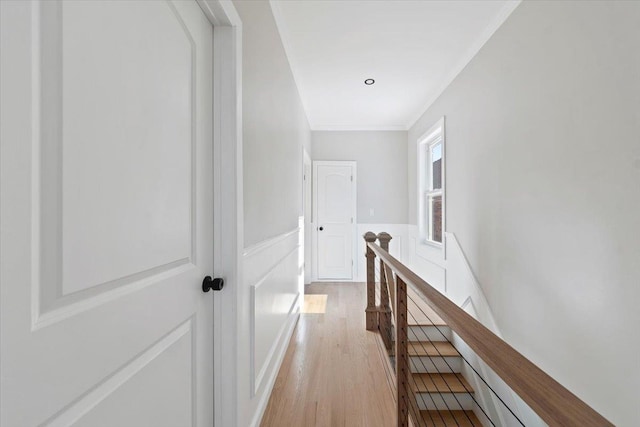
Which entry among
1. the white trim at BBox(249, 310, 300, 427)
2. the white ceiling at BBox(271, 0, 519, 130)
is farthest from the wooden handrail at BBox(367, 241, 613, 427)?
the white ceiling at BBox(271, 0, 519, 130)

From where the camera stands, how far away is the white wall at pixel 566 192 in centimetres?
127

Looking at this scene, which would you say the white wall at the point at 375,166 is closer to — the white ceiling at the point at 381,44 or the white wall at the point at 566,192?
the white ceiling at the point at 381,44

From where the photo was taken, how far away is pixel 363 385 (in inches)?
80.0

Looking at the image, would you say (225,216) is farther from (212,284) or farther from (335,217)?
(335,217)

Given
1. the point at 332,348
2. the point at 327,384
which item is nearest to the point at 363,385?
the point at 327,384

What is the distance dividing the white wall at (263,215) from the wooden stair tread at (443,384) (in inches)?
45.0

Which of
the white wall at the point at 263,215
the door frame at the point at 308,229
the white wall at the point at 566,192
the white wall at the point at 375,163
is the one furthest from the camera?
the white wall at the point at 375,163

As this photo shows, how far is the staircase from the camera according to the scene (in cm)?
234

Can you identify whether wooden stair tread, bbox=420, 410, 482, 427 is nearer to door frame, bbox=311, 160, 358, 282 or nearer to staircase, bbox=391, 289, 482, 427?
staircase, bbox=391, 289, 482, 427

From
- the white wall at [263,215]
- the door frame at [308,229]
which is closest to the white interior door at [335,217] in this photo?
the door frame at [308,229]

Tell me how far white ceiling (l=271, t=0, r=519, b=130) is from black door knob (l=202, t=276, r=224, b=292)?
5.89 feet

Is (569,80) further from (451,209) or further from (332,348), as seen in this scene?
(332,348)

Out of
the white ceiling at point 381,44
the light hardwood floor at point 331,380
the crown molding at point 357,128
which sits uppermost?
the white ceiling at point 381,44

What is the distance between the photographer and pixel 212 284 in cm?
110
